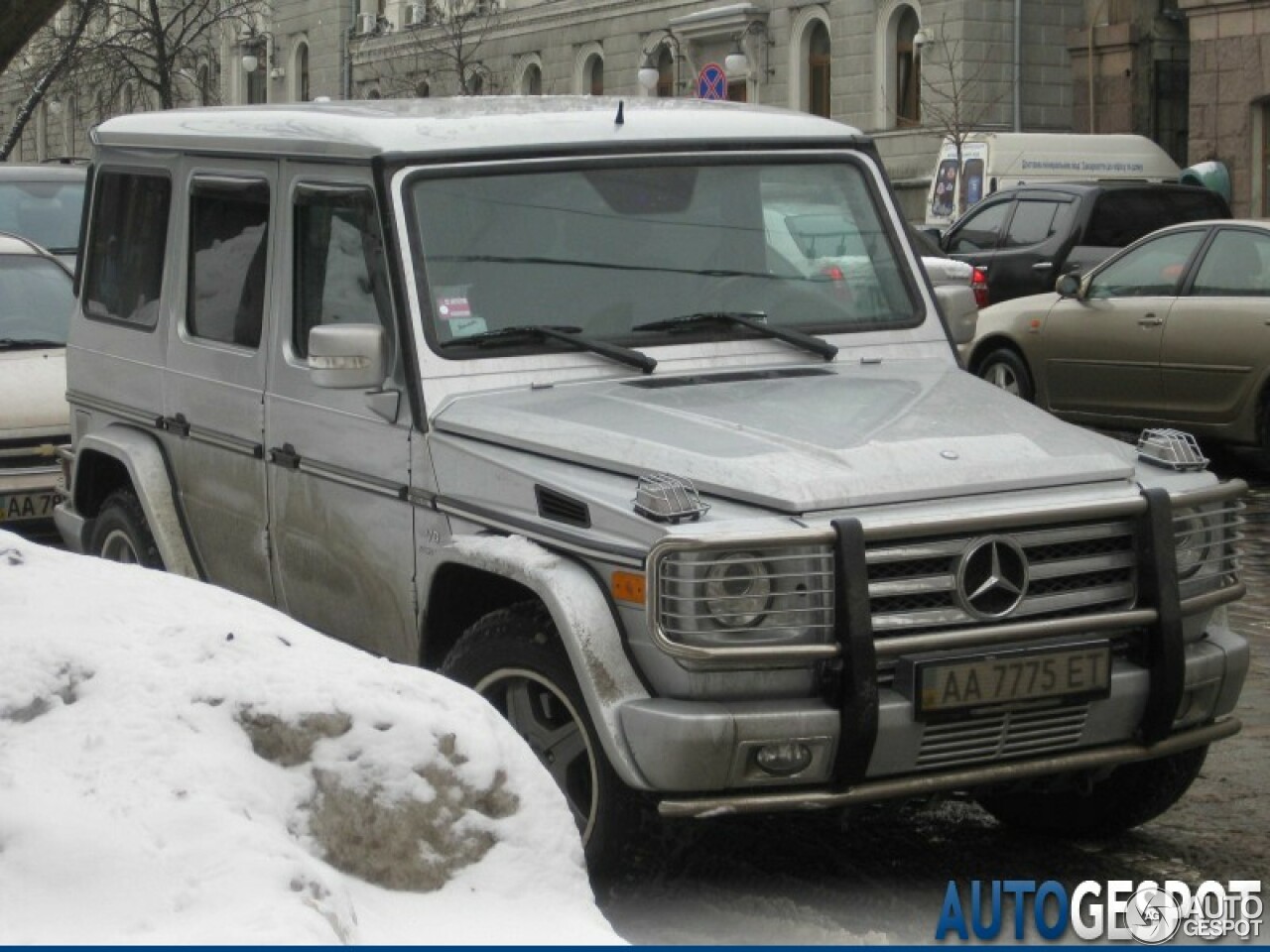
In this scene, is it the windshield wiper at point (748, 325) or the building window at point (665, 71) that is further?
the building window at point (665, 71)

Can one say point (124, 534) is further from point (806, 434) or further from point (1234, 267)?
point (1234, 267)

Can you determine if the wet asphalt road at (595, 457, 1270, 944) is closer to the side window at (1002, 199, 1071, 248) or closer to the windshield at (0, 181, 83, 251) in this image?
the windshield at (0, 181, 83, 251)

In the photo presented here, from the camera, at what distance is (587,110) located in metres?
6.52

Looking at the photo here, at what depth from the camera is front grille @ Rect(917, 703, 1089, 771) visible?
4.95 m

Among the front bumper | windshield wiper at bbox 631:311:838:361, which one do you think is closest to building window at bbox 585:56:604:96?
windshield wiper at bbox 631:311:838:361

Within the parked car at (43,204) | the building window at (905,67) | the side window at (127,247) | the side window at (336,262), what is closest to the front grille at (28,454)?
the side window at (127,247)

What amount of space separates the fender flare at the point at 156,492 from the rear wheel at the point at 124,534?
0.10 metres

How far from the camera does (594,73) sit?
50.8 m

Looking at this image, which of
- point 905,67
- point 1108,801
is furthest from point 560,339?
point 905,67

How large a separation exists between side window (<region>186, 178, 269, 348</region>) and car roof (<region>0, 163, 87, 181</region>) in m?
10.1

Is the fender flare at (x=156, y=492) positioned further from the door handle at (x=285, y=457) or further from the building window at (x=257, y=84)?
the building window at (x=257, y=84)

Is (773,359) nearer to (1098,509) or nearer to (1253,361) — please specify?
(1098,509)

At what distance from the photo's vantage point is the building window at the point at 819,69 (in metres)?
44.1

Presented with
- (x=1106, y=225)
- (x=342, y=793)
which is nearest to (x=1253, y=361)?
(x=1106, y=225)
